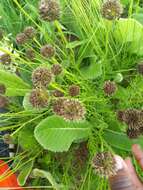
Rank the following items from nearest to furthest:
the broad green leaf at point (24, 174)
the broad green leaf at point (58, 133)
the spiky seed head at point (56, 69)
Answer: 1. the spiky seed head at point (56, 69)
2. the broad green leaf at point (58, 133)
3. the broad green leaf at point (24, 174)

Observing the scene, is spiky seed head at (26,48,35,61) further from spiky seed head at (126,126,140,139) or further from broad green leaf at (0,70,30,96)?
spiky seed head at (126,126,140,139)

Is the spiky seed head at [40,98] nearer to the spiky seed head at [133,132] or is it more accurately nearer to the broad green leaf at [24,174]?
the spiky seed head at [133,132]

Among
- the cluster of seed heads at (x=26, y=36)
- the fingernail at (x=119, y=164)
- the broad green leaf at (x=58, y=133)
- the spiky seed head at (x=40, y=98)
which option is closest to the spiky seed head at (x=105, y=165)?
the fingernail at (x=119, y=164)

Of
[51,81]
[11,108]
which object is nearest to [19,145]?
[11,108]

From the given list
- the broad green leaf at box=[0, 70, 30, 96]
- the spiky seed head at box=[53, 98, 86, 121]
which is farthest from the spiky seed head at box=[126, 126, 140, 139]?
the broad green leaf at box=[0, 70, 30, 96]

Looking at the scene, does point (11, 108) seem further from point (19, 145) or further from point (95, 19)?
point (95, 19)
